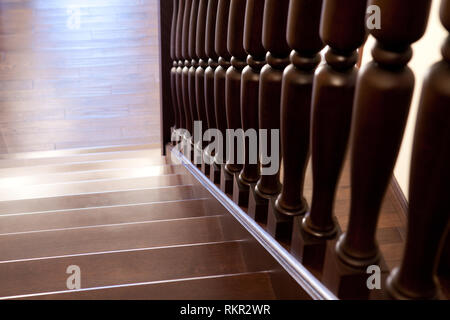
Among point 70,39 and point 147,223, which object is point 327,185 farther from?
point 70,39

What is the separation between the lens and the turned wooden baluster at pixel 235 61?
0.98m

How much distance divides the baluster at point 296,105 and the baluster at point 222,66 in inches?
14.3

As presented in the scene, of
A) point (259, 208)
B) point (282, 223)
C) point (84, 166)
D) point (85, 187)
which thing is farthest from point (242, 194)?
point (84, 166)

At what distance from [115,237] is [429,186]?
91 cm

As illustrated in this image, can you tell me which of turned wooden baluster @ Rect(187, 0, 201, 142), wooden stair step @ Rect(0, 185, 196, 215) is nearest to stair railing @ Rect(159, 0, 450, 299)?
turned wooden baluster @ Rect(187, 0, 201, 142)

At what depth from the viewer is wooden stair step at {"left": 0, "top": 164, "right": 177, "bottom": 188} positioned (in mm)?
2168

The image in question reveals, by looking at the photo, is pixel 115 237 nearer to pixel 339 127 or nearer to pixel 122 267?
pixel 122 267

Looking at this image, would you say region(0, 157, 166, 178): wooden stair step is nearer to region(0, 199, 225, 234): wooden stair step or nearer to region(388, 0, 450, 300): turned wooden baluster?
region(0, 199, 225, 234): wooden stair step

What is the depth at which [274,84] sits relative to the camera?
812 mm

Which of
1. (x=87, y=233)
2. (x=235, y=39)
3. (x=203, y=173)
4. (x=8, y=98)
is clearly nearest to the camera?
(x=235, y=39)

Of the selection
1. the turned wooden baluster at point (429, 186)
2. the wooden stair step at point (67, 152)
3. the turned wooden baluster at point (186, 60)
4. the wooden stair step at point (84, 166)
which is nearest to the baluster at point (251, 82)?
the turned wooden baluster at point (429, 186)

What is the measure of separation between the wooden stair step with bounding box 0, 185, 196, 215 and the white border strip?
15.1 inches

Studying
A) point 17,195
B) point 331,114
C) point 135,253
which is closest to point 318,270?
point 331,114

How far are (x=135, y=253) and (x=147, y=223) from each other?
23 cm
